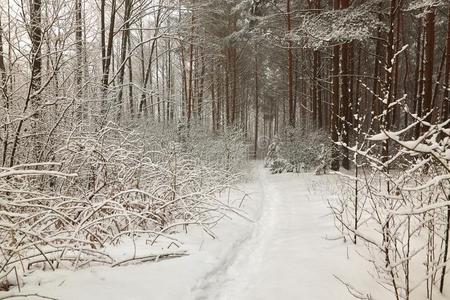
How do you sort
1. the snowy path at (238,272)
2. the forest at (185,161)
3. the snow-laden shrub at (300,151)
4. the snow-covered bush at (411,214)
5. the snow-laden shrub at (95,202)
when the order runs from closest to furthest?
the snow-covered bush at (411,214) < the forest at (185,161) < the snowy path at (238,272) < the snow-laden shrub at (95,202) < the snow-laden shrub at (300,151)

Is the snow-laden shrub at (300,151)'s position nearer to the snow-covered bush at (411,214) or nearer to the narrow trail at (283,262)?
the narrow trail at (283,262)

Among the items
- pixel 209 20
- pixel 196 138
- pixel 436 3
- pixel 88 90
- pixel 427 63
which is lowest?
pixel 196 138

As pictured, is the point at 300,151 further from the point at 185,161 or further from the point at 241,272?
the point at 241,272

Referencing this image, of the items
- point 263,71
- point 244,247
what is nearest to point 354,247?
point 244,247

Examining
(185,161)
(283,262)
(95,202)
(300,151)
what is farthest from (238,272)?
(300,151)

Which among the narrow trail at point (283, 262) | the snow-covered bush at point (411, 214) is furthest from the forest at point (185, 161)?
the narrow trail at point (283, 262)

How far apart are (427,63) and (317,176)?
16.4 feet

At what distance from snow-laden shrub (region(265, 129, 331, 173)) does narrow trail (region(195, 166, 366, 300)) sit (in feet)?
23.9

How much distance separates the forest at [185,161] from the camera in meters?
3.60

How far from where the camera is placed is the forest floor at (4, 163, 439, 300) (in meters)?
3.71

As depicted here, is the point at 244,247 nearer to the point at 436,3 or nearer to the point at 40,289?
the point at 40,289

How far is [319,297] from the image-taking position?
13.0 ft

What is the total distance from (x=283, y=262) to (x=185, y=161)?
14.7ft

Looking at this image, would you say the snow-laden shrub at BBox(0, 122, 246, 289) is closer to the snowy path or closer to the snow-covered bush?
the snowy path
